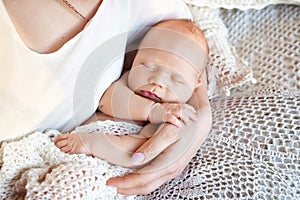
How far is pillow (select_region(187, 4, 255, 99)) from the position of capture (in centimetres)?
122

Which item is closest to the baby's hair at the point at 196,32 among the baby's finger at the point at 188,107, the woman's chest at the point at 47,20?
the baby's finger at the point at 188,107

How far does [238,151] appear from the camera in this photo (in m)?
1.09

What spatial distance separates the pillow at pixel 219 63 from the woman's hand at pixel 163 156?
18cm

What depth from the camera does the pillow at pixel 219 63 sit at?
122 centimetres

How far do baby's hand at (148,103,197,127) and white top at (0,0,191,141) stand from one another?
0.13m

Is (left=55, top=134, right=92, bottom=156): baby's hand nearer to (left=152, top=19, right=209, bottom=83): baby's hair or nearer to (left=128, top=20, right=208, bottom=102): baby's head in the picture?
(left=128, top=20, right=208, bottom=102): baby's head

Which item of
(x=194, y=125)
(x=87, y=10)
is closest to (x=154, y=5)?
(x=87, y=10)

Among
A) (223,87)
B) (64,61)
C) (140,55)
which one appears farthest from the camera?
(223,87)

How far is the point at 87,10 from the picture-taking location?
3.38 ft

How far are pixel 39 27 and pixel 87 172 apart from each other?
0.30 meters

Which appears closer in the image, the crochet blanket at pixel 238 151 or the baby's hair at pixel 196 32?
the crochet blanket at pixel 238 151

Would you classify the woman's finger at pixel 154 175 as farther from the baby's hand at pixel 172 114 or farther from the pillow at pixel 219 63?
Result: the pillow at pixel 219 63

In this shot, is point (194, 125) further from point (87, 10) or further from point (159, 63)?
point (87, 10)

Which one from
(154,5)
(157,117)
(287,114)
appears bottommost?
(287,114)
